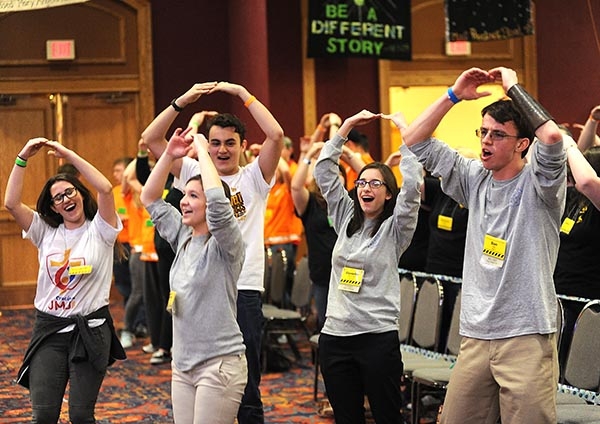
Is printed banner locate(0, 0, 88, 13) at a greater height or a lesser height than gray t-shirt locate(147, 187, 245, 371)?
greater

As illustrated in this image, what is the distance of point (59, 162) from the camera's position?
12.4 m

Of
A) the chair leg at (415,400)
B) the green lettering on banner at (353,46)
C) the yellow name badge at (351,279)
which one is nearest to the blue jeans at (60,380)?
the yellow name badge at (351,279)

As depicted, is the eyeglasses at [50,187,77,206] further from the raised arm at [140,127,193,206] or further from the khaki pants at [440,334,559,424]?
the khaki pants at [440,334,559,424]

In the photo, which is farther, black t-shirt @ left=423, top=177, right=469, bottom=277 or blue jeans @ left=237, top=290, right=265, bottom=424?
black t-shirt @ left=423, top=177, right=469, bottom=277

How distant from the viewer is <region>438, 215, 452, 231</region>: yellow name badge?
21.4ft

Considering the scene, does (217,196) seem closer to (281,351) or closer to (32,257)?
(281,351)

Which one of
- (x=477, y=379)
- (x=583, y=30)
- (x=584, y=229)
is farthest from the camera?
(x=583, y=30)

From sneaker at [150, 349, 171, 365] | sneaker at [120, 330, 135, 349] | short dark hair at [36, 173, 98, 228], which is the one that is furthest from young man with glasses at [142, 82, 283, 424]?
sneaker at [120, 330, 135, 349]

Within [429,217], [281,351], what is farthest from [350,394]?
[281,351]

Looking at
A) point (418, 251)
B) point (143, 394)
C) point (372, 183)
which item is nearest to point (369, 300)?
point (372, 183)

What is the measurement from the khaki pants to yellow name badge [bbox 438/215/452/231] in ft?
8.94

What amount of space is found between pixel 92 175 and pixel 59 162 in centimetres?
754

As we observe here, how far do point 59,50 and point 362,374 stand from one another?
28.2 feet

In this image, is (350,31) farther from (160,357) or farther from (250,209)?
(250,209)
